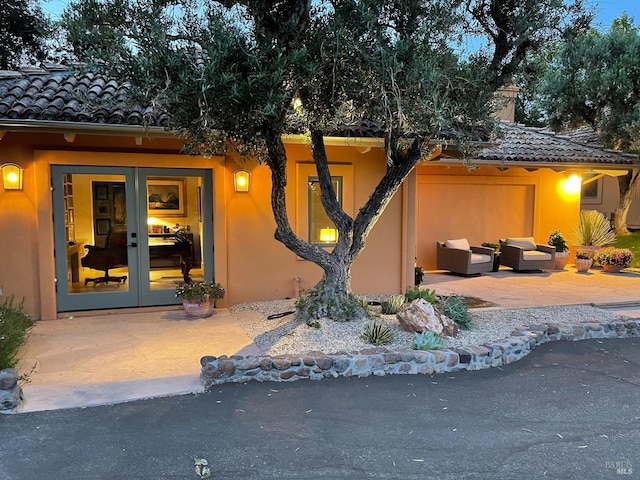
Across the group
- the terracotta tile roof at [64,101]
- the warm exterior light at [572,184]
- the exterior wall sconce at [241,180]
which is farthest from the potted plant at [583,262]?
the terracotta tile roof at [64,101]

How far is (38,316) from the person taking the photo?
7434 mm

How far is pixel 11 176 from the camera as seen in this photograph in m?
7.09

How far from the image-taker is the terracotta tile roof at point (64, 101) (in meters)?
6.42

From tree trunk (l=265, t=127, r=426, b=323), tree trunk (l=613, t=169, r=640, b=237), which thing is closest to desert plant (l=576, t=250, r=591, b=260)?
tree trunk (l=613, t=169, r=640, b=237)

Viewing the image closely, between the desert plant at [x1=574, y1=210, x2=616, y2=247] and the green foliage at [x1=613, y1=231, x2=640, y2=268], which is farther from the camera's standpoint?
the green foliage at [x1=613, y1=231, x2=640, y2=268]

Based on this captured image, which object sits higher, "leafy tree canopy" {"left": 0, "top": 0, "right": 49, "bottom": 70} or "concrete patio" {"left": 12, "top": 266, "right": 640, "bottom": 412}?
"leafy tree canopy" {"left": 0, "top": 0, "right": 49, "bottom": 70}

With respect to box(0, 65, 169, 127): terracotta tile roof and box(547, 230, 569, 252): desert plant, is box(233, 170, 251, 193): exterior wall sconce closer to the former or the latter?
box(0, 65, 169, 127): terracotta tile roof

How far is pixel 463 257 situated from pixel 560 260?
10.7 feet

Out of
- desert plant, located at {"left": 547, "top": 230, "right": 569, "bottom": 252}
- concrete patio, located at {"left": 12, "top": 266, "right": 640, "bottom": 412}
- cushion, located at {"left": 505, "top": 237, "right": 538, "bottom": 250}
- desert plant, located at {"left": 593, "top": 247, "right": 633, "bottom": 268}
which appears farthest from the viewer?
desert plant, located at {"left": 547, "top": 230, "right": 569, "bottom": 252}

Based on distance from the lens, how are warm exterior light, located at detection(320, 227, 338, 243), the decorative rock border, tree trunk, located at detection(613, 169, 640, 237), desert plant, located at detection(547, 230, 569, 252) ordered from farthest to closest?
1. tree trunk, located at detection(613, 169, 640, 237)
2. desert plant, located at detection(547, 230, 569, 252)
3. warm exterior light, located at detection(320, 227, 338, 243)
4. the decorative rock border

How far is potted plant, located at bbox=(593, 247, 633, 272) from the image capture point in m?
12.3

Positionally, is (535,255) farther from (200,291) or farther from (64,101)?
(64,101)

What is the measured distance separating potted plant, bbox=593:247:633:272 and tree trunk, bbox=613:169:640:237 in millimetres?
3393

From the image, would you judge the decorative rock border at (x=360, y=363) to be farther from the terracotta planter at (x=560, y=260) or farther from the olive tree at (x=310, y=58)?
the terracotta planter at (x=560, y=260)
